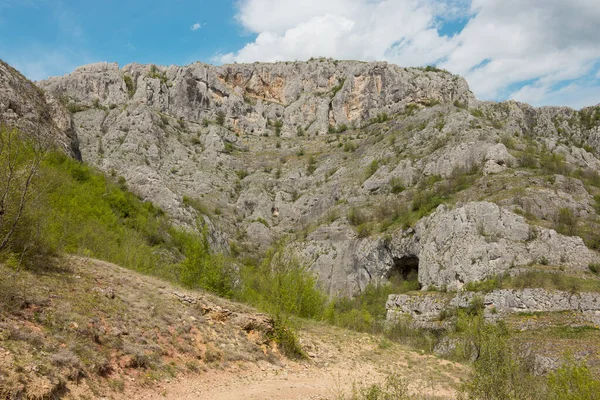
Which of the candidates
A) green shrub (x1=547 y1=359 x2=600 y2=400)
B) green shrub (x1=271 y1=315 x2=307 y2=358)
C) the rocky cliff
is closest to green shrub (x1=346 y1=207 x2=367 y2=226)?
the rocky cliff

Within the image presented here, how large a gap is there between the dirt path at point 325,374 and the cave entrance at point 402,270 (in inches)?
1351

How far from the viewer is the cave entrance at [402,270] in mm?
55219

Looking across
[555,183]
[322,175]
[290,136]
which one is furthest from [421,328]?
[290,136]

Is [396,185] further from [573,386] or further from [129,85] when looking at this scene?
[129,85]

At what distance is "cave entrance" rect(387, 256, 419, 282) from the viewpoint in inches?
2174

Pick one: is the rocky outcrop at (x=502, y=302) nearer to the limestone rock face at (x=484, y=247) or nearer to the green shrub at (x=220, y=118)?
the limestone rock face at (x=484, y=247)

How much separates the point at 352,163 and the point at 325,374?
211 ft

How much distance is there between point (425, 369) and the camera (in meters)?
18.8

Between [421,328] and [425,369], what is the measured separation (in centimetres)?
2409

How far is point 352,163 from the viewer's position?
253 feet

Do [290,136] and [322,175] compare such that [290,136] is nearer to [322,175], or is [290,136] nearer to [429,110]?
A: [322,175]

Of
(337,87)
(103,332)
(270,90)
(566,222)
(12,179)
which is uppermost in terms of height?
(337,87)

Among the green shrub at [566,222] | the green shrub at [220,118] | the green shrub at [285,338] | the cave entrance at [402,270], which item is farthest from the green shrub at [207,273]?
the green shrub at [220,118]

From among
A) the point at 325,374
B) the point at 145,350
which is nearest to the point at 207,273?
the point at 325,374
